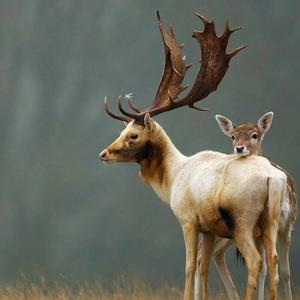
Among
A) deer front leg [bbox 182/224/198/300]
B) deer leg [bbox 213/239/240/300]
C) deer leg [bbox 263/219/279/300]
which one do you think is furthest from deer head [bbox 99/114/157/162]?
deer leg [bbox 263/219/279/300]

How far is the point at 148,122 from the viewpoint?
9.45 metres

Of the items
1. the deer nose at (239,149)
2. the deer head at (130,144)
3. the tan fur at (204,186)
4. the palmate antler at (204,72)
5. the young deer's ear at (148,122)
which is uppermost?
the palmate antler at (204,72)

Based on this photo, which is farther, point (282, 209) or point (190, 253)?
point (282, 209)

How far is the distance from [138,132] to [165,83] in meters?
0.78

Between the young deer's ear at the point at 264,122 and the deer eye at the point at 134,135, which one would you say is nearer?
the deer eye at the point at 134,135

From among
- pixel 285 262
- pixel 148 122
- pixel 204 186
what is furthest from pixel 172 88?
pixel 285 262

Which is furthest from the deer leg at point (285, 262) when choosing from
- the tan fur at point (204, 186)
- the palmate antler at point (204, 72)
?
the palmate antler at point (204, 72)

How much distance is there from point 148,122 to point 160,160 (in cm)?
40

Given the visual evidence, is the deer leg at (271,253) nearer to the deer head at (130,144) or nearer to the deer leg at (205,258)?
the deer leg at (205,258)

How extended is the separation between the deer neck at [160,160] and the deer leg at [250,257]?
1.34 metres

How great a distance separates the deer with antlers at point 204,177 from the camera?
8.32 m

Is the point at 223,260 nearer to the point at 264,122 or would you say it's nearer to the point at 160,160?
the point at 160,160

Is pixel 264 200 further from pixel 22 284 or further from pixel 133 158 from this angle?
pixel 22 284

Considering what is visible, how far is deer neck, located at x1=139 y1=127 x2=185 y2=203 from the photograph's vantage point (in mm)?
9555
